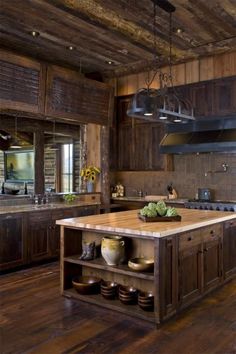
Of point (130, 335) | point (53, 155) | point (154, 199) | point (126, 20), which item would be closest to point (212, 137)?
point (154, 199)

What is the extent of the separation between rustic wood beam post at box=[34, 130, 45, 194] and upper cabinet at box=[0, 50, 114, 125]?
368mm

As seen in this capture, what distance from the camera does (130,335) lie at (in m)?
2.90

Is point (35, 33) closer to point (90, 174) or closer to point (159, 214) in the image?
point (90, 174)

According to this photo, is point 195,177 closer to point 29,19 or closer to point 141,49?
point 141,49

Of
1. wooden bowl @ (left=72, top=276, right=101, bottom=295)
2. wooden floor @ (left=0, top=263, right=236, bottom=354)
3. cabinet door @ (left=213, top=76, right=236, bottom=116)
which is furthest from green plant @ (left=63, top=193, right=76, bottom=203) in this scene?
cabinet door @ (left=213, top=76, right=236, bottom=116)

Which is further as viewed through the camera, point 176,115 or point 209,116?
point 209,116

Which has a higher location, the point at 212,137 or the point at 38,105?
the point at 38,105

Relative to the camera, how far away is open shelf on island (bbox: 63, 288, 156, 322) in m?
3.12

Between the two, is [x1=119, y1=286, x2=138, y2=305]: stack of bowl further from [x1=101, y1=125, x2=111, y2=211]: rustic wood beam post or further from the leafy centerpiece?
[x1=101, y1=125, x2=111, y2=211]: rustic wood beam post

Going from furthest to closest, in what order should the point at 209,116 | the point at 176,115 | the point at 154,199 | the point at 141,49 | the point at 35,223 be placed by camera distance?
the point at 154,199 → the point at 209,116 → the point at 141,49 → the point at 35,223 → the point at 176,115

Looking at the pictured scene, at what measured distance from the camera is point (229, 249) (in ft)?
14.0

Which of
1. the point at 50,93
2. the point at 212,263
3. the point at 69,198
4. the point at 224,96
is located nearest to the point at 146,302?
the point at 212,263

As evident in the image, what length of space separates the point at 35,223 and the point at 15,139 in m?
1.38

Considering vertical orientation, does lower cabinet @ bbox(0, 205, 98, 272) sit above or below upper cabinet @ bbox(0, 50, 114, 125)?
below
